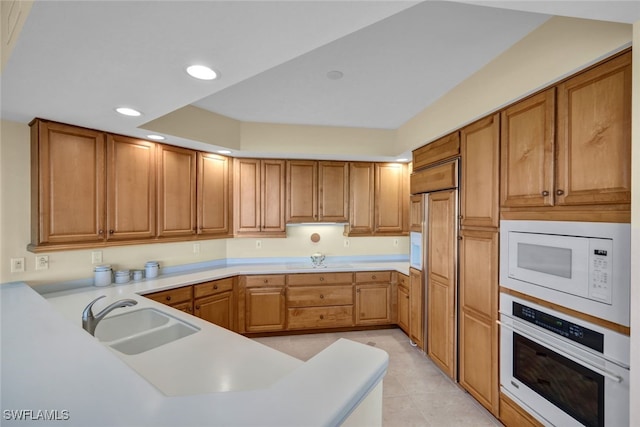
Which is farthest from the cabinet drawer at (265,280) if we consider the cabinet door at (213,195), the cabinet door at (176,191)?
the cabinet door at (176,191)

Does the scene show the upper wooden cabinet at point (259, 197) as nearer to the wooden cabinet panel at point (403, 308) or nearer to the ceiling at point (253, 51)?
the ceiling at point (253, 51)

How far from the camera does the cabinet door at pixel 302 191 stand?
12.3 ft

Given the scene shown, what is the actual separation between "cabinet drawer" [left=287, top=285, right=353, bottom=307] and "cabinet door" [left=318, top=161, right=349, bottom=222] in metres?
0.89

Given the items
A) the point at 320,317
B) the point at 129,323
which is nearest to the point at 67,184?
the point at 129,323

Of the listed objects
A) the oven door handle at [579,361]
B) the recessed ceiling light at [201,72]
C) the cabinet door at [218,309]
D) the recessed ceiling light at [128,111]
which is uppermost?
the recessed ceiling light at [201,72]

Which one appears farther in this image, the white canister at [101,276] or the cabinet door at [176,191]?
the cabinet door at [176,191]

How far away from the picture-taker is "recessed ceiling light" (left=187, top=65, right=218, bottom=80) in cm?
142

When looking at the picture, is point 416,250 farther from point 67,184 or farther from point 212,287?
point 67,184

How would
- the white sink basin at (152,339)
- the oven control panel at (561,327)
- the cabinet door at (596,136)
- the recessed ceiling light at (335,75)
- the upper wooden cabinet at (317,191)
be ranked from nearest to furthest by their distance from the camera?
the cabinet door at (596,136), the oven control panel at (561,327), the white sink basin at (152,339), the recessed ceiling light at (335,75), the upper wooden cabinet at (317,191)

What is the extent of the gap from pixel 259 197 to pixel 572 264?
3.05 meters

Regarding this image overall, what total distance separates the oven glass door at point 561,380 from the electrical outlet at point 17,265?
11.9 ft

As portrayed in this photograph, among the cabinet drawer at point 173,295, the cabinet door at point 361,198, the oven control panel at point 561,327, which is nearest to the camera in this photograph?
the oven control panel at point 561,327

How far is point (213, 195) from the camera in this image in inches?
135

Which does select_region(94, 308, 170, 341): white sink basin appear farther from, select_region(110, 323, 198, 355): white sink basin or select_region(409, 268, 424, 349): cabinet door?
select_region(409, 268, 424, 349): cabinet door
